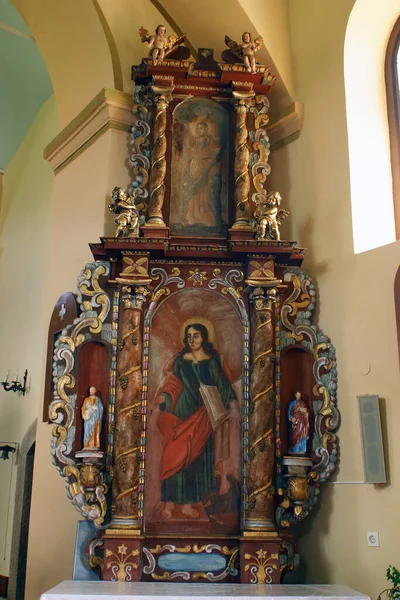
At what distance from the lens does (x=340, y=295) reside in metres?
6.47

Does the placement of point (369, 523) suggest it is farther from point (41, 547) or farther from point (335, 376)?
point (41, 547)

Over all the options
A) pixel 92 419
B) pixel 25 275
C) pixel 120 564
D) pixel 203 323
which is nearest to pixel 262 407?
pixel 203 323

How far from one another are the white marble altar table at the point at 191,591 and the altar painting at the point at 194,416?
0.55 metres

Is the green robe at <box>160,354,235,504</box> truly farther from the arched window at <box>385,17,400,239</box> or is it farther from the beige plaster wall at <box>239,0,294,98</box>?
the beige plaster wall at <box>239,0,294,98</box>

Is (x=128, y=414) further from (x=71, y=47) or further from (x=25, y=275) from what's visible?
(x=25, y=275)

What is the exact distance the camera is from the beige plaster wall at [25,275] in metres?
9.77

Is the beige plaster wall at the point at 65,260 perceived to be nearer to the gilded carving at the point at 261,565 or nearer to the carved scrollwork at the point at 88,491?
the carved scrollwork at the point at 88,491

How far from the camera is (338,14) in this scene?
711 centimetres

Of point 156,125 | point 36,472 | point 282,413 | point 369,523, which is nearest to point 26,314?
point 36,472

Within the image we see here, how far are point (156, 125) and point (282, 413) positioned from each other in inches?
114

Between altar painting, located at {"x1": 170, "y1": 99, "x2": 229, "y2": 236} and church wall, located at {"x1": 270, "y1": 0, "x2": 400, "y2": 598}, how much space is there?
27.8 inches

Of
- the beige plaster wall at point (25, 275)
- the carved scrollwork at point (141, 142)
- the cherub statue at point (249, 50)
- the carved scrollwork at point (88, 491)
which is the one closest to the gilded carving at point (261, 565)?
the carved scrollwork at point (88, 491)

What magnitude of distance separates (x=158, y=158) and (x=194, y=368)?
1964 mm

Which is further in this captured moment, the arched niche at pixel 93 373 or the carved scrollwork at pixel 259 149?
the carved scrollwork at pixel 259 149
